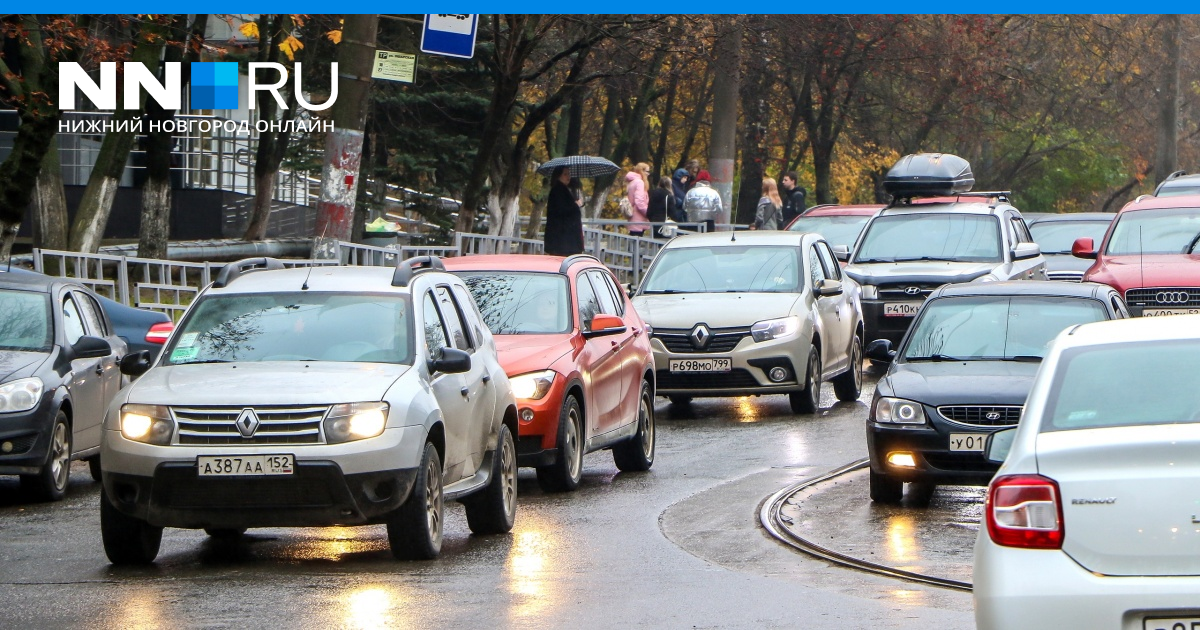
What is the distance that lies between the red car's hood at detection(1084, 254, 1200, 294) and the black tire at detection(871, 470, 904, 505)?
27.7 feet

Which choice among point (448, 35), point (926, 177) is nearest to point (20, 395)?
point (448, 35)

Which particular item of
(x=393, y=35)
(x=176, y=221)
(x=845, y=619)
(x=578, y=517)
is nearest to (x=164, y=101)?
(x=393, y=35)

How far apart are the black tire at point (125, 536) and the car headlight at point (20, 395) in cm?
263

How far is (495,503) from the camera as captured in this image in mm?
9969

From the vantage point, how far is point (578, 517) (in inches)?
424

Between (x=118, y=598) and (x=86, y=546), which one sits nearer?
(x=118, y=598)

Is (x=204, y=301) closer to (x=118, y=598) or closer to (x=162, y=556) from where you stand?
(x=162, y=556)

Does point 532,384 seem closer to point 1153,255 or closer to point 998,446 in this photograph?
point 998,446

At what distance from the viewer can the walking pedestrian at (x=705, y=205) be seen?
29969mm

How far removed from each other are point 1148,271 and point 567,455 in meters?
9.41

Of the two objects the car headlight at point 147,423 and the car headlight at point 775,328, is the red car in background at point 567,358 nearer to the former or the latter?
the car headlight at point 775,328

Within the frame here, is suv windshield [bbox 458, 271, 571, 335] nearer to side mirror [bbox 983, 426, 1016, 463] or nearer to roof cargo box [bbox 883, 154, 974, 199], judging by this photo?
side mirror [bbox 983, 426, 1016, 463]

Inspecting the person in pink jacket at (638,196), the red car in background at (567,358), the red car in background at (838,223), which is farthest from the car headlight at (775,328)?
the person in pink jacket at (638,196)

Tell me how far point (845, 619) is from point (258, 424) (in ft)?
9.21
